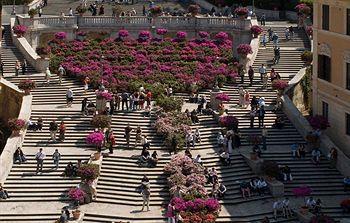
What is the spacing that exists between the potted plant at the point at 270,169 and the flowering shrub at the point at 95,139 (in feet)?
33.1

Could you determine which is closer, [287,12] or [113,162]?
[113,162]

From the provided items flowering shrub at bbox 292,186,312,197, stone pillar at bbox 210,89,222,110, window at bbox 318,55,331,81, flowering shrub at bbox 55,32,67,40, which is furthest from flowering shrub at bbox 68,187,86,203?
flowering shrub at bbox 55,32,67,40

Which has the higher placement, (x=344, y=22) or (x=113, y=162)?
(x=344, y=22)

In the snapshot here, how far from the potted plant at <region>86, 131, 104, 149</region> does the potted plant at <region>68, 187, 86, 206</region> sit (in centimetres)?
536

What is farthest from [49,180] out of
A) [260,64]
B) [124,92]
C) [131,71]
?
[260,64]

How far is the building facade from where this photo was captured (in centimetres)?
4962

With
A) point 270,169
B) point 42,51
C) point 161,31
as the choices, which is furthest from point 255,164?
point 161,31

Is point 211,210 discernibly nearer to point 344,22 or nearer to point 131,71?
point 344,22

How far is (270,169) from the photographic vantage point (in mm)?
45625

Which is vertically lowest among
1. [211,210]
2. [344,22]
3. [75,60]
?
[211,210]

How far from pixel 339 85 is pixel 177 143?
10.6 meters

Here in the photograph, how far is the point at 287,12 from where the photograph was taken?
7588 centimetres

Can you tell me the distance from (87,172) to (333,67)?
1708 centimetres

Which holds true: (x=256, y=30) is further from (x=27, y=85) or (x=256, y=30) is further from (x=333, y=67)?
(x=27, y=85)
